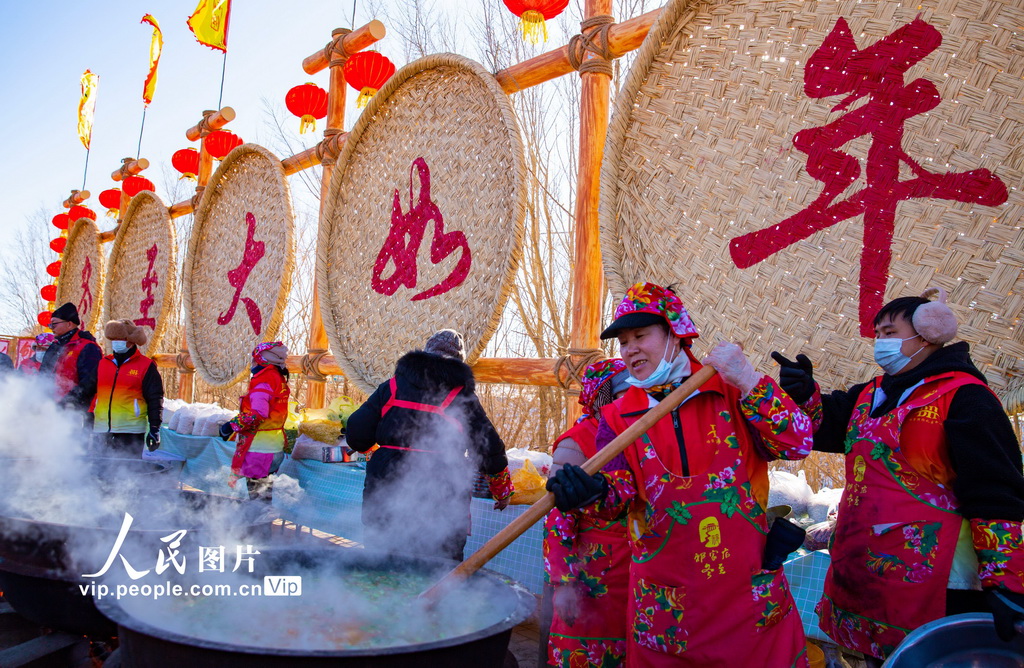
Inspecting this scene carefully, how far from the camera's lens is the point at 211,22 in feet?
23.6

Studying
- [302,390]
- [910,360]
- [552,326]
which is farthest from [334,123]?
[302,390]

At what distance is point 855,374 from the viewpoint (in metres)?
2.44

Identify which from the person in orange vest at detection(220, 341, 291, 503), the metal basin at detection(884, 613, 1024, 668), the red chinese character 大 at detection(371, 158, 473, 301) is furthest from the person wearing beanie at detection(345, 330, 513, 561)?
the metal basin at detection(884, 613, 1024, 668)

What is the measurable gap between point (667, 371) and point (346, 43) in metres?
4.82

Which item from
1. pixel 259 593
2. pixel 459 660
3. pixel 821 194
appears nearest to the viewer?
pixel 459 660

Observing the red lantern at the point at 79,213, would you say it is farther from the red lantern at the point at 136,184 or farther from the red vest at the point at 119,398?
the red vest at the point at 119,398

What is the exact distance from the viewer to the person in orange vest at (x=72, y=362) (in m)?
5.57

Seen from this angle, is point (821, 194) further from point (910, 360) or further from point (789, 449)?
point (789, 449)

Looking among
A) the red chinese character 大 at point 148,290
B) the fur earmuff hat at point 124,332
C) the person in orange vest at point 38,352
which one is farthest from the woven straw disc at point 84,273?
the fur earmuff hat at point 124,332

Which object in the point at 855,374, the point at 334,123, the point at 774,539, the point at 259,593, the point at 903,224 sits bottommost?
the point at 259,593

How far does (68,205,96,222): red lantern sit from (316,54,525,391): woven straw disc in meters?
8.72

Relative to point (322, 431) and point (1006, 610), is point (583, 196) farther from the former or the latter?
point (322, 431)

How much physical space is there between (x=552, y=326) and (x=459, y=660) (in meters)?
5.11

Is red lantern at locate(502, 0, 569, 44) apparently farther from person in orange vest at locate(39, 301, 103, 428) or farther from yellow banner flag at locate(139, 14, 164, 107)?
yellow banner flag at locate(139, 14, 164, 107)
